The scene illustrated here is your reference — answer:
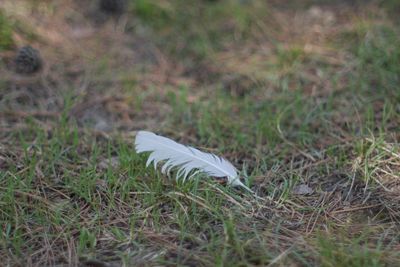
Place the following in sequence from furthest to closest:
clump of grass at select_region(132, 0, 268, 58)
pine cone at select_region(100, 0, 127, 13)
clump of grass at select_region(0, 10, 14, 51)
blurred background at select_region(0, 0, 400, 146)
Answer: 1. pine cone at select_region(100, 0, 127, 13)
2. clump of grass at select_region(132, 0, 268, 58)
3. clump of grass at select_region(0, 10, 14, 51)
4. blurred background at select_region(0, 0, 400, 146)

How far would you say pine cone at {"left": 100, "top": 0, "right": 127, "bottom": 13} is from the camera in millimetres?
3808

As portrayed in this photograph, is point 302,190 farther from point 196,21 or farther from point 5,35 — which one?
point 5,35

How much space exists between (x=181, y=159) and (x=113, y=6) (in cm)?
184

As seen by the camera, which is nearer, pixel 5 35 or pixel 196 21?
pixel 5 35

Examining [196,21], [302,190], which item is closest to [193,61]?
[196,21]

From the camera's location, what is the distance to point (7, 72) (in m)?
3.27

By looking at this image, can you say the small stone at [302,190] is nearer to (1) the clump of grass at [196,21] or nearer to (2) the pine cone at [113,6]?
(1) the clump of grass at [196,21]

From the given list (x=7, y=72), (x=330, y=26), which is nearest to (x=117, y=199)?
(x=7, y=72)

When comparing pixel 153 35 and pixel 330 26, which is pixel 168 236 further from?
pixel 330 26

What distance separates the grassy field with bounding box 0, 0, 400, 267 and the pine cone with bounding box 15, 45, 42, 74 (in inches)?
1.9

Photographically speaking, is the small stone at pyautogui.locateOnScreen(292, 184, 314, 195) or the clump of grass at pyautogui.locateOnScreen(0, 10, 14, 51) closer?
the small stone at pyautogui.locateOnScreen(292, 184, 314, 195)

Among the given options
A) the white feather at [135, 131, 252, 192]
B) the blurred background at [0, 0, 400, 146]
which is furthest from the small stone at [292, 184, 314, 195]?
the blurred background at [0, 0, 400, 146]

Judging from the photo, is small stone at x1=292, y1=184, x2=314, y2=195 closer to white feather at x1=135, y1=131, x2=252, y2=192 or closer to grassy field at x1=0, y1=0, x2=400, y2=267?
grassy field at x1=0, y1=0, x2=400, y2=267

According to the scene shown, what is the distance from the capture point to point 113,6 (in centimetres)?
383
